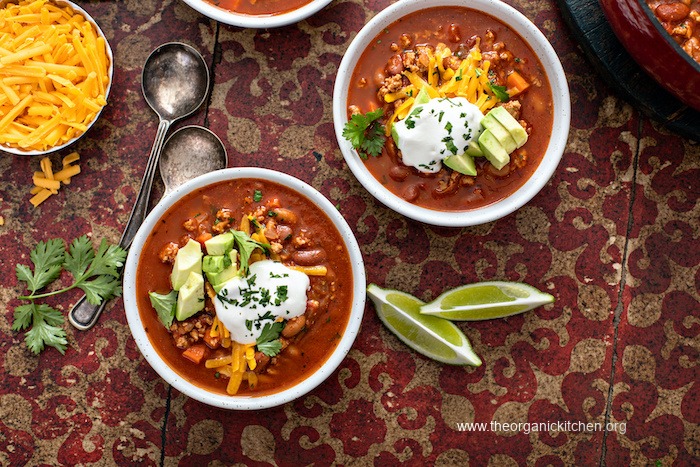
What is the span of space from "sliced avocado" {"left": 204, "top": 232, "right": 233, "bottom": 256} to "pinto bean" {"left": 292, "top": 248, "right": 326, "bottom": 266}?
29cm

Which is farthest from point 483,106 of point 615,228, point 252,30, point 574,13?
point 252,30

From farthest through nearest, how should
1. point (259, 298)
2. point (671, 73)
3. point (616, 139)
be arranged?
point (616, 139) < point (259, 298) < point (671, 73)

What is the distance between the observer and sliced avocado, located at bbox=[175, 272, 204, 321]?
2643 mm

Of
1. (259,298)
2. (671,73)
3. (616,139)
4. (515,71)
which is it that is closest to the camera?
(671,73)

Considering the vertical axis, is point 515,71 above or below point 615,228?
above

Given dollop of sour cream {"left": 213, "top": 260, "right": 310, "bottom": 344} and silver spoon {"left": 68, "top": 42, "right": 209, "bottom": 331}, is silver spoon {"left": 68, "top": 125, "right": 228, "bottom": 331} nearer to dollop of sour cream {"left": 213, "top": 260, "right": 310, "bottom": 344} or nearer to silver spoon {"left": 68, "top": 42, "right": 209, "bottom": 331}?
silver spoon {"left": 68, "top": 42, "right": 209, "bottom": 331}

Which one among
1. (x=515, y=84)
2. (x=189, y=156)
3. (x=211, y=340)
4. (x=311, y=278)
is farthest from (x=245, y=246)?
(x=515, y=84)

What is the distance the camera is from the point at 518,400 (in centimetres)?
316

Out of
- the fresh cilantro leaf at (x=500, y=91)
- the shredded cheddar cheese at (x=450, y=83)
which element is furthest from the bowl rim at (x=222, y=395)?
the fresh cilantro leaf at (x=500, y=91)

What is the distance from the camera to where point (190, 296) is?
264cm

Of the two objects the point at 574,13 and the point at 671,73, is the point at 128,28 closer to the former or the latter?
the point at 574,13

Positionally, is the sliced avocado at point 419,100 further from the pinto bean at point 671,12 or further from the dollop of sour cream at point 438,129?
the pinto bean at point 671,12

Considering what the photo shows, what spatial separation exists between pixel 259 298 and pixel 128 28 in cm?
153

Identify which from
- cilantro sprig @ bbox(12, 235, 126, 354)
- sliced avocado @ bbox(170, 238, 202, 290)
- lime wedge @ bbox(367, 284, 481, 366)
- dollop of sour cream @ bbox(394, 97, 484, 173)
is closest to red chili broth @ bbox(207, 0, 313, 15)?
dollop of sour cream @ bbox(394, 97, 484, 173)
